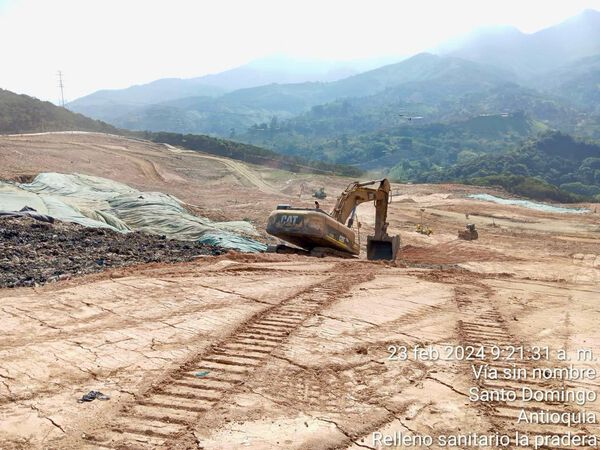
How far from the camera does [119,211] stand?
17.2 meters

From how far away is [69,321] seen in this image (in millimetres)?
6777

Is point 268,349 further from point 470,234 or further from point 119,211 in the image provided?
point 470,234

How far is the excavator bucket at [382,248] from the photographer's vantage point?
1540cm

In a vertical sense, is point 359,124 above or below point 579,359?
above

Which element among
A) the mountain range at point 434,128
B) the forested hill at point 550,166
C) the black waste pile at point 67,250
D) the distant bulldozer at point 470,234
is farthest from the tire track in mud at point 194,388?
the forested hill at point 550,166

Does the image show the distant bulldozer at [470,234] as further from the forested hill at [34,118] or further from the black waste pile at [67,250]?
the forested hill at [34,118]

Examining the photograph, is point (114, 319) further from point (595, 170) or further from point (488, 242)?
point (595, 170)

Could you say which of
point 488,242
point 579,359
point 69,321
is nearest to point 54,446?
point 69,321

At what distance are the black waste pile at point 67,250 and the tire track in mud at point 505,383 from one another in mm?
6394

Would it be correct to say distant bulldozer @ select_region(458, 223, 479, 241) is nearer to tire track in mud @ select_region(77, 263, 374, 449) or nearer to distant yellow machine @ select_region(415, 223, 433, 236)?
distant yellow machine @ select_region(415, 223, 433, 236)

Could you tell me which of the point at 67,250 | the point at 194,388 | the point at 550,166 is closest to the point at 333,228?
the point at 67,250

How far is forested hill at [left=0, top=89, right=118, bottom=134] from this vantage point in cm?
4769

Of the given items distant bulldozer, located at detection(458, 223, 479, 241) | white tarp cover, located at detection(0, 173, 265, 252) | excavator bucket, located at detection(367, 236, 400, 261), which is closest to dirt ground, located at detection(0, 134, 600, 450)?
excavator bucket, located at detection(367, 236, 400, 261)

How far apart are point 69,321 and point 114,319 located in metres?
0.55
